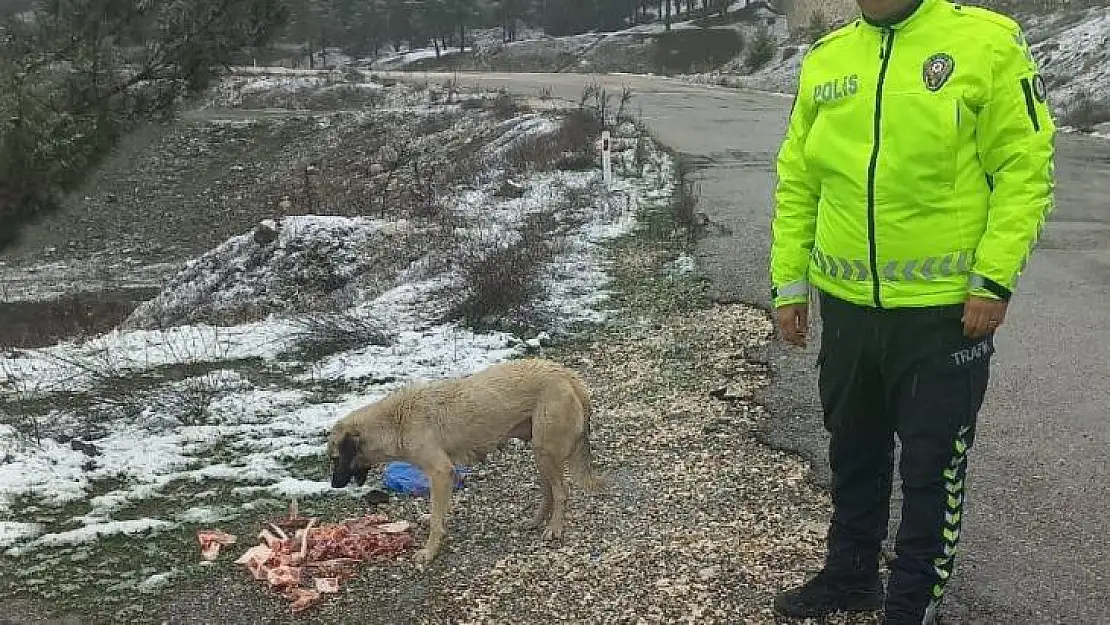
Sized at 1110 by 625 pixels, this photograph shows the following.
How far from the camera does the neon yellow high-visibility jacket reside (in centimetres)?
287

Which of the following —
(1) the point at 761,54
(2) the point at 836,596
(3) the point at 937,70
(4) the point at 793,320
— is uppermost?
(3) the point at 937,70

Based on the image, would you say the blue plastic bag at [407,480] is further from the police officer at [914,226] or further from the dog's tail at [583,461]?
the police officer at [914,226]

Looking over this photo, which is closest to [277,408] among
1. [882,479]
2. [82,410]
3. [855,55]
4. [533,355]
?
[82,410]

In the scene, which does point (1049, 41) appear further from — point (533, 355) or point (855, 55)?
point (855, 55)

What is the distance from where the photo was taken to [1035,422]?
558cm

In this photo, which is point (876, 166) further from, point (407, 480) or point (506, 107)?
point (506, 107)

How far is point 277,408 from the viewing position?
646cm

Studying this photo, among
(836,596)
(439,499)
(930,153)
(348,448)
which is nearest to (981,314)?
(930,153)

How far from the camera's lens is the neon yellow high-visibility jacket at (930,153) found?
2865mm

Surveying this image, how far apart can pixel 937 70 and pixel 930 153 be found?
237 millimetres

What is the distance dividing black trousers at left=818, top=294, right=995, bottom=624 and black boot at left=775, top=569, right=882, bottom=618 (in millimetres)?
305

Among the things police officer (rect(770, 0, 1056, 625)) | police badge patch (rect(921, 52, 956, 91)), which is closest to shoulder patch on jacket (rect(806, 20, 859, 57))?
police officer (rect(770, 0, 1056, 625))

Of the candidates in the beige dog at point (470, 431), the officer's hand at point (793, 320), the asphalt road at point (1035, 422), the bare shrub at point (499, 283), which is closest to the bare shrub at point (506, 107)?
the asphalt road at point (1035, 422)

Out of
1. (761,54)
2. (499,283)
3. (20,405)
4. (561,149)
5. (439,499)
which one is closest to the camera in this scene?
(439,499)
